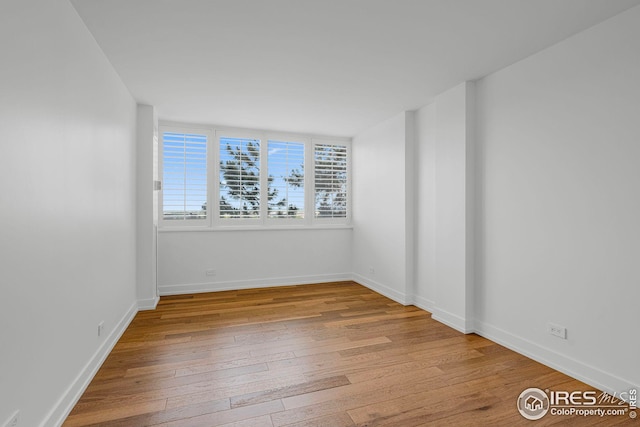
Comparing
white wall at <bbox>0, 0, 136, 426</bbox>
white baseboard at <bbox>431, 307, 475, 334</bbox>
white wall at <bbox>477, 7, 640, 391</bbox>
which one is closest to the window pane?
white wall at <bbox>0, 0, 136, 426</bbox>

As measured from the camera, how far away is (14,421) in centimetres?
144

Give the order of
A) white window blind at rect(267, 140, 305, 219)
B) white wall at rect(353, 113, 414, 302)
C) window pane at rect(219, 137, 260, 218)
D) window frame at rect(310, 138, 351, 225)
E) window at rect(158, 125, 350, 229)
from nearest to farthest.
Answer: white wall at rect(353, 113, 414, 302), window at rect(158, 125, 350, 229), window pane at rect(219, 137, 260, 218), white window blind at rect(267, 140, 305, 219), window frame at rect(310, 138, 351, 225)

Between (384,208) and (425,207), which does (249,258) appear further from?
(425,207)

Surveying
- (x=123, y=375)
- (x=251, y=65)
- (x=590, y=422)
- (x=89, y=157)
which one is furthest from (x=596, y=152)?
(x=123, y=375)

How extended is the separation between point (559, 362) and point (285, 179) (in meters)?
4.15

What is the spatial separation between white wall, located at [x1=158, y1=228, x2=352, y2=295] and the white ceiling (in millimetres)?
2033

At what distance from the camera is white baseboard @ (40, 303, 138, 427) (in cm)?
181

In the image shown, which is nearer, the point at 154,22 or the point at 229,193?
the point at 154,22

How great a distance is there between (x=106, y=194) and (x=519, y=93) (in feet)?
12.2

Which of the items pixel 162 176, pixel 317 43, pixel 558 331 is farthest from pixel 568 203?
pixel 162 176

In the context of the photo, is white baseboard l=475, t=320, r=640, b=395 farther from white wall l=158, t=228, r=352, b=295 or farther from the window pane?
the window pane

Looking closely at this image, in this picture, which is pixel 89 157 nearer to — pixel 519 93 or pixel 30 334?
pixel 30 334

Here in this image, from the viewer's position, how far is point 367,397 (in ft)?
7.06

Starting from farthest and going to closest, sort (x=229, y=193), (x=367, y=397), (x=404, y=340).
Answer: (x=229, y=193)
(x=404, y=340)
(x=367, y=397)
